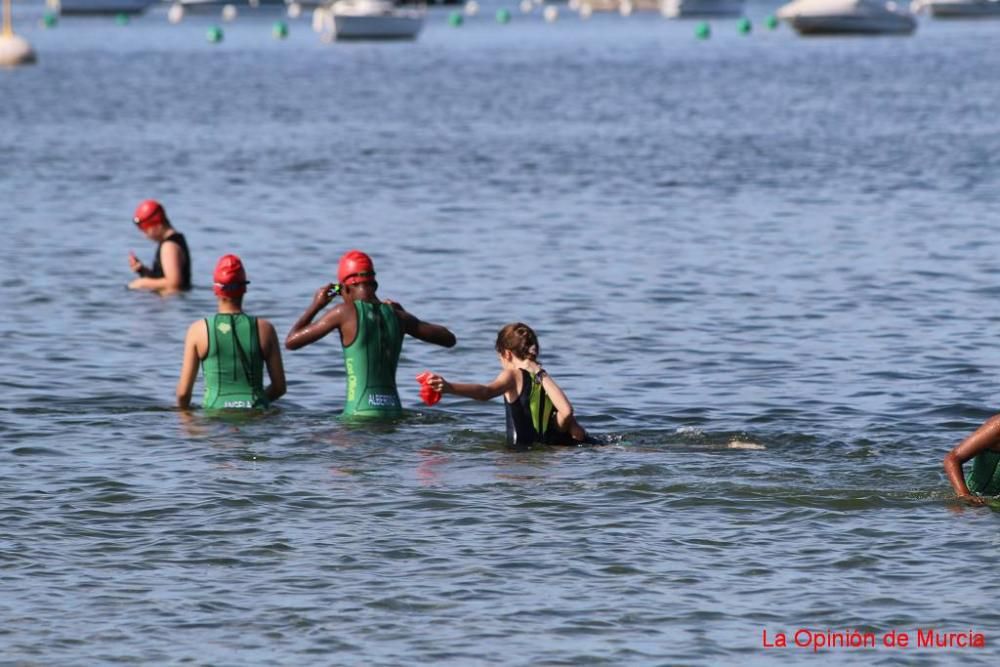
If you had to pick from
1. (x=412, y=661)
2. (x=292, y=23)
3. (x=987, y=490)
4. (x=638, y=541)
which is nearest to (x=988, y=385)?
(x=987, y=490)

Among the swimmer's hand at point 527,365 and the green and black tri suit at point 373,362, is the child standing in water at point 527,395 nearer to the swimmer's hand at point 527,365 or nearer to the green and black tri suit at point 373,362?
the swimmer's hand at point 527,365

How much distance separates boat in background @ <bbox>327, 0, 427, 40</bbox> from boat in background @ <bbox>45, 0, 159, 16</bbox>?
1874 inches

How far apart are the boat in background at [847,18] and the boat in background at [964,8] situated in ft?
107

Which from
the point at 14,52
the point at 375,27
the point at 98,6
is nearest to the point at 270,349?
the point at 14,52

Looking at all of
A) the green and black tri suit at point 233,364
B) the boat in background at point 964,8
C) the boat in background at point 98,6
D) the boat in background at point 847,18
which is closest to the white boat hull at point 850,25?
the boat in background at point 847,18

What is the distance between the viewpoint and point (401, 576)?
12594mm

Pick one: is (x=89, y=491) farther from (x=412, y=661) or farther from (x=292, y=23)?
(x=292, y=23)

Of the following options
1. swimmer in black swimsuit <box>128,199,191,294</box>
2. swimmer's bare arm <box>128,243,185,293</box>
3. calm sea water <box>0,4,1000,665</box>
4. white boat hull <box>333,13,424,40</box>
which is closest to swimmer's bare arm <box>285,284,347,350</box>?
calm sea water <box>0,4,1000,665</box>

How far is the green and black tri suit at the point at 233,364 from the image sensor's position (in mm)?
16312

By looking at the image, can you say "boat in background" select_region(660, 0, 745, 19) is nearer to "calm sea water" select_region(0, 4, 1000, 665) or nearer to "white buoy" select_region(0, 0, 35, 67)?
"white buoy" select_region(0, 0, 35, 67)

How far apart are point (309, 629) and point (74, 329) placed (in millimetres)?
12015

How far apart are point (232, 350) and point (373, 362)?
1.20 metres

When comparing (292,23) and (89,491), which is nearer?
(89,491)

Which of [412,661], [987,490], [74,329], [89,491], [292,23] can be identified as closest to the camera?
[412,661]
